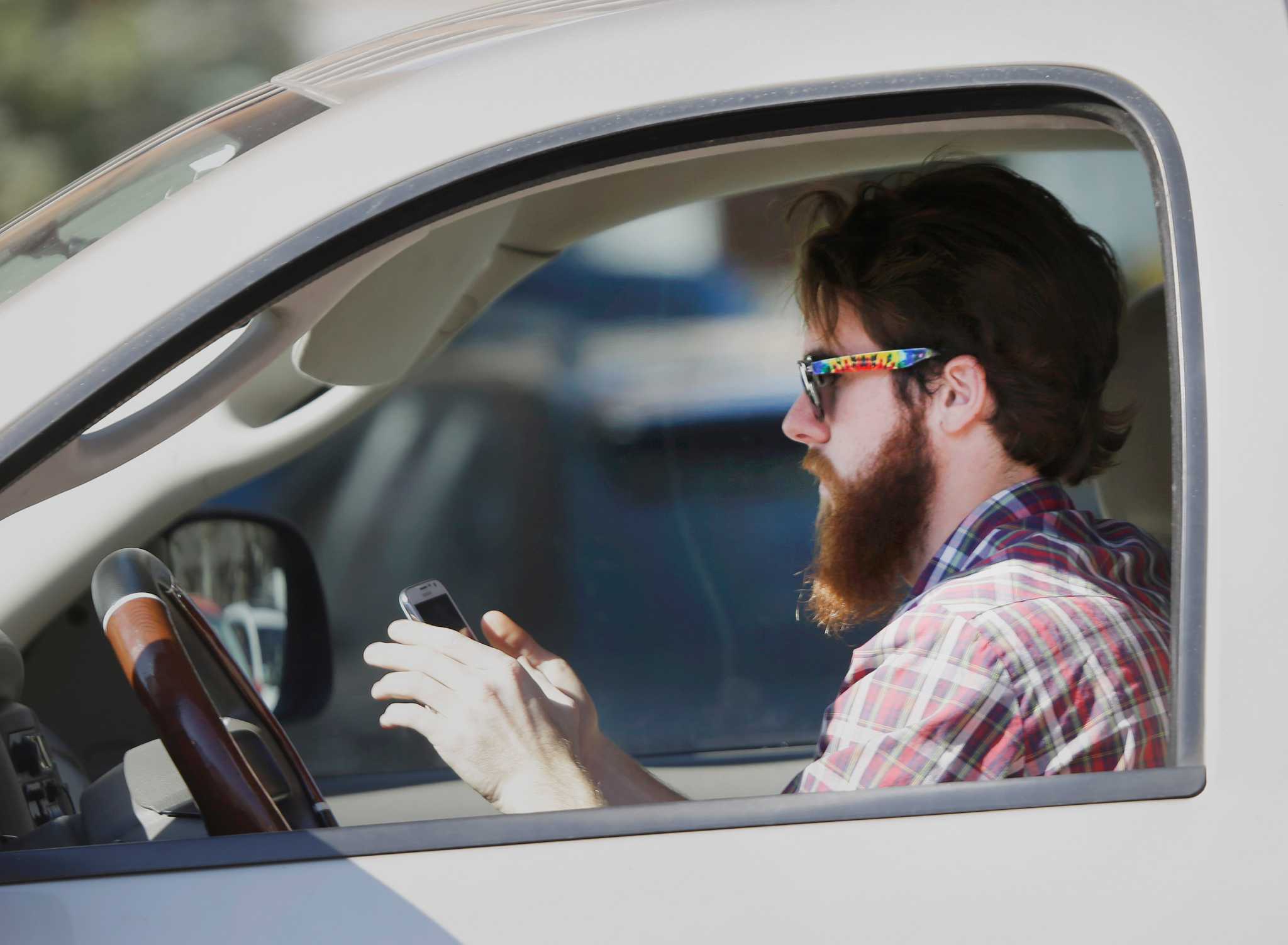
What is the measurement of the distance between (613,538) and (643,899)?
3.70m

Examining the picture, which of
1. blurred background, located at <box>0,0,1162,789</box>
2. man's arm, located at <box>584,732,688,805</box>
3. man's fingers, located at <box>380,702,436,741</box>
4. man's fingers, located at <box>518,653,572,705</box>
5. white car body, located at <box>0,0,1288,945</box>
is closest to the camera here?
white car body, located at <box>0,0,1288,945</box>

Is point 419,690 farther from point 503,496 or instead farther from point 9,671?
point 503,496

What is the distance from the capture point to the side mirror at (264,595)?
2.91 meters

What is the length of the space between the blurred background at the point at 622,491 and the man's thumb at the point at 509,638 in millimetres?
1066

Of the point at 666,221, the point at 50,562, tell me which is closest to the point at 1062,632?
the point at 50,562

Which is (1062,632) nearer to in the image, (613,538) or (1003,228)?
(1003,228)

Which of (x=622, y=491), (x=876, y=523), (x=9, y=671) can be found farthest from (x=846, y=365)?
(x=622, y=491)

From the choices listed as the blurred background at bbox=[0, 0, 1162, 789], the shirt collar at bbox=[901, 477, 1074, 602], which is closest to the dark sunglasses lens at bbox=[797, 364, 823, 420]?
the shirt collar at bbox=[901, 477, 1074, 602]

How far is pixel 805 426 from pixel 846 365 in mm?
114

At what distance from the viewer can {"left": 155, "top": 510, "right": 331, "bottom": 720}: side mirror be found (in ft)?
9.55

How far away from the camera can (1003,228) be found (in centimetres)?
174

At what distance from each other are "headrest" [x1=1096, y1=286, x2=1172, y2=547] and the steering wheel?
1217 millimetres

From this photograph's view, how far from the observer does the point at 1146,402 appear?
186 cm

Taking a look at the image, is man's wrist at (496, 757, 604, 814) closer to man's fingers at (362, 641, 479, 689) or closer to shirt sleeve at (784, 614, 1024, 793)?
man's fingers at (362, 641, 479, 689)
